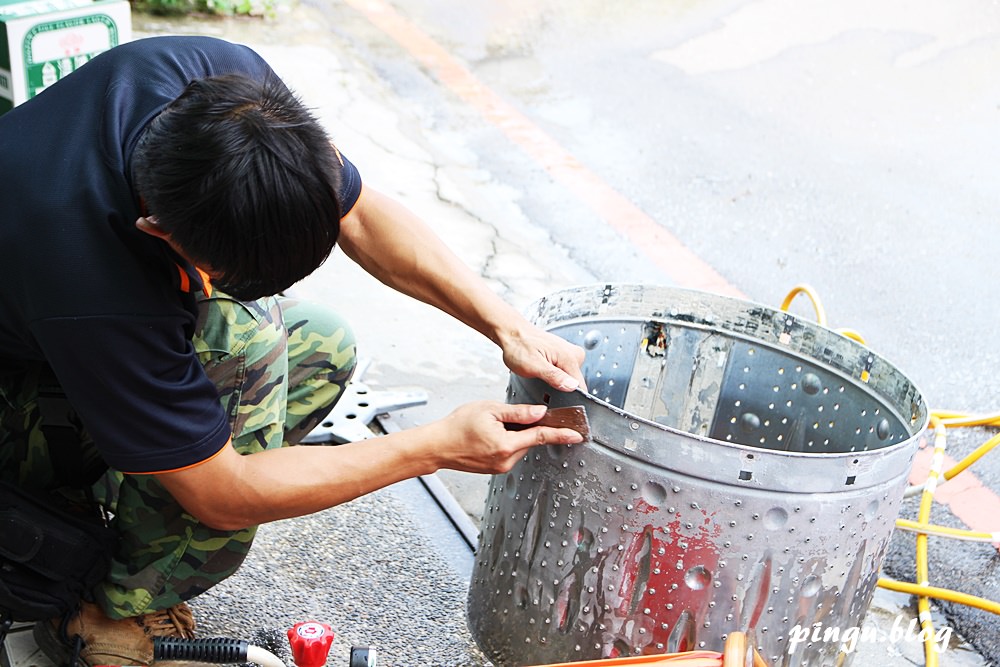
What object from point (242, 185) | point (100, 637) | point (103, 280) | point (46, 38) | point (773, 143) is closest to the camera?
point (242, 185)

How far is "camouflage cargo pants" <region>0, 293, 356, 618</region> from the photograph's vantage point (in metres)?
1.89

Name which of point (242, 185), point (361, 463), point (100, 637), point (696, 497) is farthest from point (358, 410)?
point (242, 185)

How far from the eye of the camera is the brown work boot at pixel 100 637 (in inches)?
79.8

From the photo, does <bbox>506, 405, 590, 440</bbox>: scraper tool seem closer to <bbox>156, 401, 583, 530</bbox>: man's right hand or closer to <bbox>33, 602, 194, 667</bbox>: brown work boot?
<bbox>156, 401, 583, 530</bbox>: man's right hand

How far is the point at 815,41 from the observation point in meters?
6.64

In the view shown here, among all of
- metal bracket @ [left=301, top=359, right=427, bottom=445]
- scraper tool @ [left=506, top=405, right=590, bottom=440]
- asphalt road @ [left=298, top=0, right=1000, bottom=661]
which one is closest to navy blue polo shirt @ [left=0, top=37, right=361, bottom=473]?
scraper tool @ [left=506, top=405, right=590, bottom=440]

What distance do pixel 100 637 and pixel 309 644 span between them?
0.50 meters

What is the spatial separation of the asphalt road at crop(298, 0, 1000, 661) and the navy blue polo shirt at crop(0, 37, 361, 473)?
186 centimetres

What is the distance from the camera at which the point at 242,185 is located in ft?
4.56

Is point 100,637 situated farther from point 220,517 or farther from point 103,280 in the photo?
point 103,280

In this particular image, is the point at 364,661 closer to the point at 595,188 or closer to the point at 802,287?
the point at 802,287

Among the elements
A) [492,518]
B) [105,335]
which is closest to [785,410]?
[492,518]

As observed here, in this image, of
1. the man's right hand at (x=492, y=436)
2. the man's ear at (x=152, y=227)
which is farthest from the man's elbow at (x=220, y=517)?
the man's ear at (x=152, y=227)

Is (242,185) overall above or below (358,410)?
above
